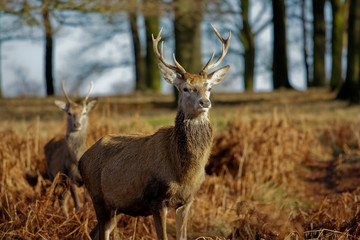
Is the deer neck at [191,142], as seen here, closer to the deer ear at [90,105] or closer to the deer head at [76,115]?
the deer head at [76,115]

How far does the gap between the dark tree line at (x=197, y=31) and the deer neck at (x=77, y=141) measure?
777 cm

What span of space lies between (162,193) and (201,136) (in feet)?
2.04

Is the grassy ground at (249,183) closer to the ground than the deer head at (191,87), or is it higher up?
closer to the ground

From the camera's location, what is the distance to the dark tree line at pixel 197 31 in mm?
13664

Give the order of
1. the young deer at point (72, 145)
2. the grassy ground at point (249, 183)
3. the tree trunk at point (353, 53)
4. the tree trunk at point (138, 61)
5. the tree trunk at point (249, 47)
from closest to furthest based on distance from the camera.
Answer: the grassy ground at point (249, 183), the young deer at point (72, 145), the tree trunk at point (353, 53), the tree trunk at point (138, 61), the tree trunk at point (249, 47)

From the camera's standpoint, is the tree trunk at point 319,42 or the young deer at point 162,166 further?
the tree trunk at point 319,42

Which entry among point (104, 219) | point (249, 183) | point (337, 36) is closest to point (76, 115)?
point (104, 219)

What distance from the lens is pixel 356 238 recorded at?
4.60m

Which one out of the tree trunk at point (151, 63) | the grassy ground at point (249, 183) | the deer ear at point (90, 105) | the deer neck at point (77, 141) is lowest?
the grassy ground at point (249, 183)

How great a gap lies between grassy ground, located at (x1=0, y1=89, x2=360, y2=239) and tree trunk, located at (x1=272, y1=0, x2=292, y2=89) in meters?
5.02

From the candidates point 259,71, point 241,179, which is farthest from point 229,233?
point 259,71

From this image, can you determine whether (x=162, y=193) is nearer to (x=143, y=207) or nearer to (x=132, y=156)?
(x=143, y=207)

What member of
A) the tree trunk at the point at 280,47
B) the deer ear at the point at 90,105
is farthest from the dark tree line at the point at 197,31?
the deer ear at the point at 90,105

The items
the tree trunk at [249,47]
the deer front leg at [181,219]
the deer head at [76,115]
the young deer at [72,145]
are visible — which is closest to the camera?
the deer front leg at [181,219]
